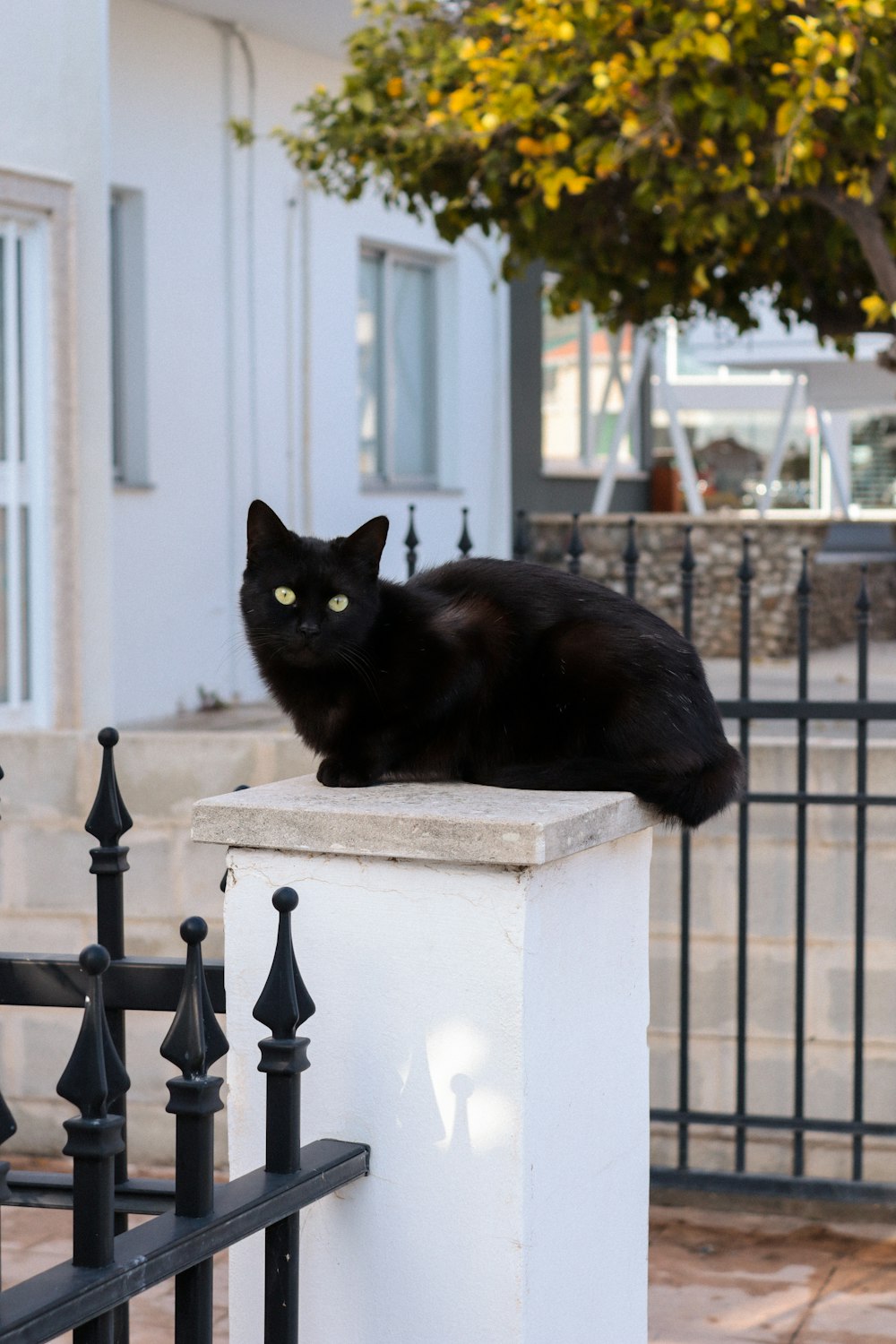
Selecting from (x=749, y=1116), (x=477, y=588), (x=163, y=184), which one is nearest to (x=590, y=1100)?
(x=477, y=588)

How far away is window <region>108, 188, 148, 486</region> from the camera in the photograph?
359 inches

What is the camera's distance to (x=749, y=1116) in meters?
4.22

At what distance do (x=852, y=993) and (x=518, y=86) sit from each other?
2731 millimetres

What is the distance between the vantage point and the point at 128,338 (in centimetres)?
920

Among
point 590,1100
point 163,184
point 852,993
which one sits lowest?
point 852,993

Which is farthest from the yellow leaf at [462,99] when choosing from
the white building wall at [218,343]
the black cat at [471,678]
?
the white building wall at [218,343]

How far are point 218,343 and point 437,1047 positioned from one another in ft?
27.5

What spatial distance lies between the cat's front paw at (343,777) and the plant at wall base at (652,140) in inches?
113

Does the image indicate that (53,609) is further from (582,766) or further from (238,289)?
(582,766)

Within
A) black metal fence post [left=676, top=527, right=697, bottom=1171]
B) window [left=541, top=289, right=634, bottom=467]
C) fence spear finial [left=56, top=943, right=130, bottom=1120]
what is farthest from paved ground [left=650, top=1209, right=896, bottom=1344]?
window [left=541, top=289, right=634, bottom=467]

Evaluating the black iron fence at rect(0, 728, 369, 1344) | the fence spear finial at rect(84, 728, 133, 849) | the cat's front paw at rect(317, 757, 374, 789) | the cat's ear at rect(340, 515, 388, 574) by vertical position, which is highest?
the cat's ear at rect(340, 515, 388, 574)

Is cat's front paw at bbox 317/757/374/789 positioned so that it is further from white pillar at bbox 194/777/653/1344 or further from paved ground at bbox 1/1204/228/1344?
paved ground at bbox 1/1204/228/1344

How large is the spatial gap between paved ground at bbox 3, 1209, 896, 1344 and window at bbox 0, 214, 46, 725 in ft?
9.42

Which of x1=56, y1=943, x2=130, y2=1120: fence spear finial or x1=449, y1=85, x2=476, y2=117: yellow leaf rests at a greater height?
x1=449, y1=85, x2=476, y2=117: yellow leaf
